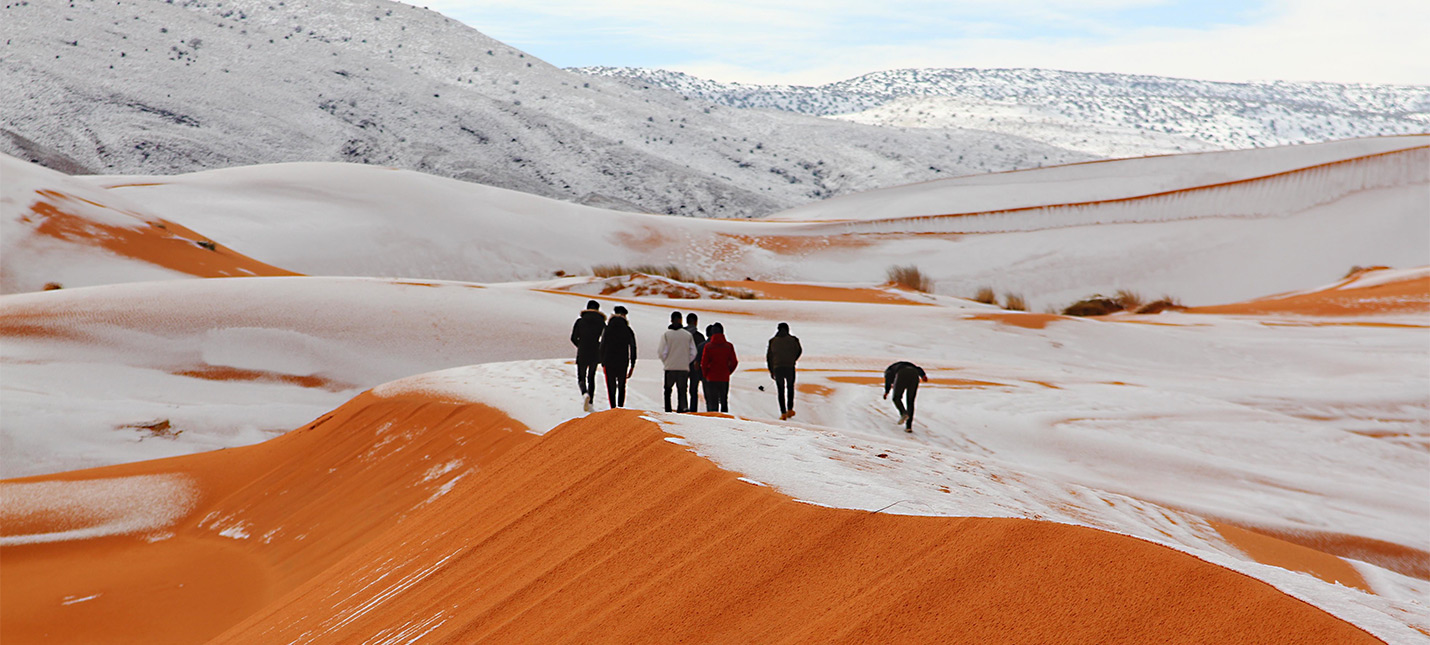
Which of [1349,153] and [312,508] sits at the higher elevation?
[1349,153]

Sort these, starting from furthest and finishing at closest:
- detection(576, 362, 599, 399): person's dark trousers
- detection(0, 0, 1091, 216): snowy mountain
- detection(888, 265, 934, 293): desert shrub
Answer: detection(0, 0, 1091, 216): snowy mountain
detection(888, 265, 934, 293): desert shrub
detection(576, 362, 599, 399): person's dark trousers

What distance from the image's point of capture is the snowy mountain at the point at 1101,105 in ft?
273

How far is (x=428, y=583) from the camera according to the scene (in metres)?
3.49

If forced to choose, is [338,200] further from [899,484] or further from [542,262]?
[899,484]

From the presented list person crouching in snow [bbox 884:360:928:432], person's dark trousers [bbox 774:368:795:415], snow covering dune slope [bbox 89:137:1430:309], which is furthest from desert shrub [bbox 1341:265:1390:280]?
person's dark trousers [bbox 774:368:795:415]

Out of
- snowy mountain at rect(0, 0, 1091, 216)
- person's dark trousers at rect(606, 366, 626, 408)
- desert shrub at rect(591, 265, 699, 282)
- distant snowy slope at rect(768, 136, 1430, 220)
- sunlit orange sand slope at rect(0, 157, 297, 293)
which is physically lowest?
person's dark trousers at rect(606, 366, 626, 408)

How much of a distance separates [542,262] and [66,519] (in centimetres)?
1961

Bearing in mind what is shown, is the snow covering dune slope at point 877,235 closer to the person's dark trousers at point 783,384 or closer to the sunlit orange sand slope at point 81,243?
the sunlit orange sand slope at point 81,243

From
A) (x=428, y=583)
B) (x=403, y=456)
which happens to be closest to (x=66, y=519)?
(x=403, y=456)

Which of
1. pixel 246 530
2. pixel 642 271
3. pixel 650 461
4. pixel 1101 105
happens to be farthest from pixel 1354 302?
pixel 1101 105

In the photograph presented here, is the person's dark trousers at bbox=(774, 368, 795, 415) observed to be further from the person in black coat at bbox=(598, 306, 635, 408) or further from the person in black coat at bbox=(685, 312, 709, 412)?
the person in black coat at bbox=(598, 306, 635, 408)

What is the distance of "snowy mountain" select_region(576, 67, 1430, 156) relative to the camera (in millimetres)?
83312

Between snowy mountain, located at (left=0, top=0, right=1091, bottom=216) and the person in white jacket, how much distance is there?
→ 40533mm

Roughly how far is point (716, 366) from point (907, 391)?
214 centimetres
